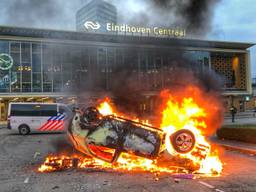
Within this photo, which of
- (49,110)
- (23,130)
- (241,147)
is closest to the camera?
(241,147)

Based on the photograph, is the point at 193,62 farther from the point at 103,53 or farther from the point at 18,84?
the point at 18,84

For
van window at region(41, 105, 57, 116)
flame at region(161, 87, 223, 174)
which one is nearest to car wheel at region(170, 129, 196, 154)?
flame at region(161, 87, 223, 174)

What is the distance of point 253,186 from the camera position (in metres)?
8.10

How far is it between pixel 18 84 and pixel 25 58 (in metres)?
3.72

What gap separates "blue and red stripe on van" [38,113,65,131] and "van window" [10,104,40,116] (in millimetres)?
994

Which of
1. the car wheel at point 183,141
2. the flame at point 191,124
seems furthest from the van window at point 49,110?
the car wheel at point 183,141

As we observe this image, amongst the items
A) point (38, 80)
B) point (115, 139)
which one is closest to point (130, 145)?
point (115, 139)

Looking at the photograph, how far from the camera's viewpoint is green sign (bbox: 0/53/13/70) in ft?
142

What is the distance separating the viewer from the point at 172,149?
978 centimetres

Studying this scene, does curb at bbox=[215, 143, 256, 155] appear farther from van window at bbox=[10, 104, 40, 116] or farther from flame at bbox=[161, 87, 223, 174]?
van window at bbox=[10, 104, 40, 116]

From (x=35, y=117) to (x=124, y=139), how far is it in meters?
17.4

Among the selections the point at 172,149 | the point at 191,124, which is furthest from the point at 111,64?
the point at 172,149

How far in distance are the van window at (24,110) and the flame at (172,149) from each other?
14.9 meters

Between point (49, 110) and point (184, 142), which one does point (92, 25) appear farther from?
point (49, 110)
